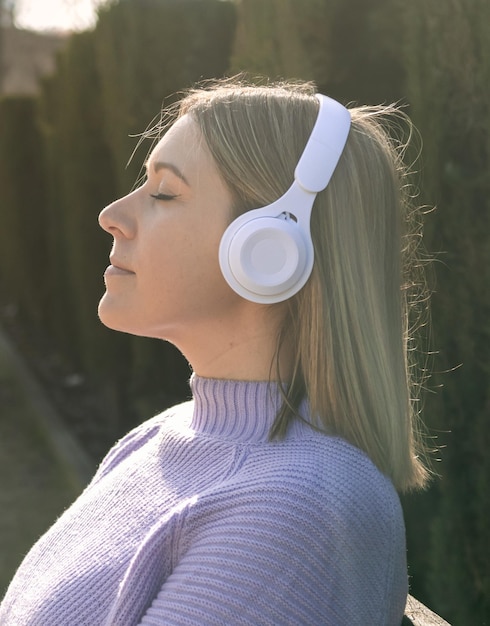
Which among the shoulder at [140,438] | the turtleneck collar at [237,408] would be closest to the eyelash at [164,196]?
the turtleneck collar at [237,408]

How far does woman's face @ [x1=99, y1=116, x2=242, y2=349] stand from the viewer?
1.62 meters

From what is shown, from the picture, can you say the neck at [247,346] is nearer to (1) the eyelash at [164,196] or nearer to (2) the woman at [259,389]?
(2) the woman at [259,389]

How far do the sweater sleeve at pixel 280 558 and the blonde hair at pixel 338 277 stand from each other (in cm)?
17

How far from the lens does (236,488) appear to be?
1443 mm

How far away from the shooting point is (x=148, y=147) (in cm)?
481

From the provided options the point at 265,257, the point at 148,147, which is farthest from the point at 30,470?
the point at 265,257

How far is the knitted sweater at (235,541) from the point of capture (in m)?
1.36

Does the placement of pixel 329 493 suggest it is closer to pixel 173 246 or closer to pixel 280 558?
pixel 280 558

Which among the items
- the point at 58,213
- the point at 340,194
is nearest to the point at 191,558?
the point at 340,194

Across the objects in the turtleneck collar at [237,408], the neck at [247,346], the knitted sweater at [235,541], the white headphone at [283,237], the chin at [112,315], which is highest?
the white headphone at [283,237]

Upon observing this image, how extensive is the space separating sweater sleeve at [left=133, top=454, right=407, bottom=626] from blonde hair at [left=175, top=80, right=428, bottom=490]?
0.56 ft

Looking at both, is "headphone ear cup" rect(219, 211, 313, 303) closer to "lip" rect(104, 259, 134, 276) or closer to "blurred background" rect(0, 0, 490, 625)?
"lip" rect(104, 259, 134, 276)

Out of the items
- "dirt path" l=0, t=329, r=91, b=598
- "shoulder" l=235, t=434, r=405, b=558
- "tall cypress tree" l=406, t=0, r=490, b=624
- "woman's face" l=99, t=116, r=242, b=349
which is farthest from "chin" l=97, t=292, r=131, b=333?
"dirt path" l=0, t=329, r=91, b=598

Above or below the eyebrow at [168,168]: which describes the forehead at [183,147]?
above
